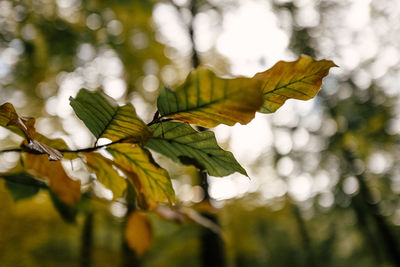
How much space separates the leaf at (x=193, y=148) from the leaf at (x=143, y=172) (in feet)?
0.08

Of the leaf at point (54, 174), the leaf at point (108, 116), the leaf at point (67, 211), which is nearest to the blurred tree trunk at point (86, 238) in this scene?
the leaf at point (67, 211)

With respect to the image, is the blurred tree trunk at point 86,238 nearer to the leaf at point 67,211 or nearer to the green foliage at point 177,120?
the leaf at point 67,211

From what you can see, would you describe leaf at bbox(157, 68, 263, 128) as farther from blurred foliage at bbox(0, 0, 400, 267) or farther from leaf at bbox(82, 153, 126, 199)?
blurred foliage at bbox(0, 0, 400, 267)

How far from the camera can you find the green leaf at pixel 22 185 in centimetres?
62

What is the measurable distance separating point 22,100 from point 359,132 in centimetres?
484

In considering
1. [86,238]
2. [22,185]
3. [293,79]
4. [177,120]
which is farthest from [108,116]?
[86,238]

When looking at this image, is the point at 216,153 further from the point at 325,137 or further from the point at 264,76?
the point at 325,137

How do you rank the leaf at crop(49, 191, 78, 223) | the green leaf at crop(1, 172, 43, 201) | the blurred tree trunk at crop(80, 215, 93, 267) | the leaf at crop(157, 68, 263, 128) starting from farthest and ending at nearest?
the blurred tree trunk at crop(80, 215, 93, 267) → the leaf at crop(49, 191, 78, 223) → the green leaf at crop(1, 172, 43, 201) → the leaf at crop(157, 68, 263, 128)

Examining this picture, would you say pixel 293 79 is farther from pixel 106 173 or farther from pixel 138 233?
pixel 138 233

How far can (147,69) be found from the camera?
160 inches

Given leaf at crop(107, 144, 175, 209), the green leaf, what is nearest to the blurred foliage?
the green leaf

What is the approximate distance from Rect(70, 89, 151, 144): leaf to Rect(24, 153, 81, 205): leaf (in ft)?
0.59

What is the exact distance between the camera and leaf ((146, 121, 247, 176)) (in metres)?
0.35

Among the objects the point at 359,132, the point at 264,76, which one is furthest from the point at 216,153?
the point at 359,132
